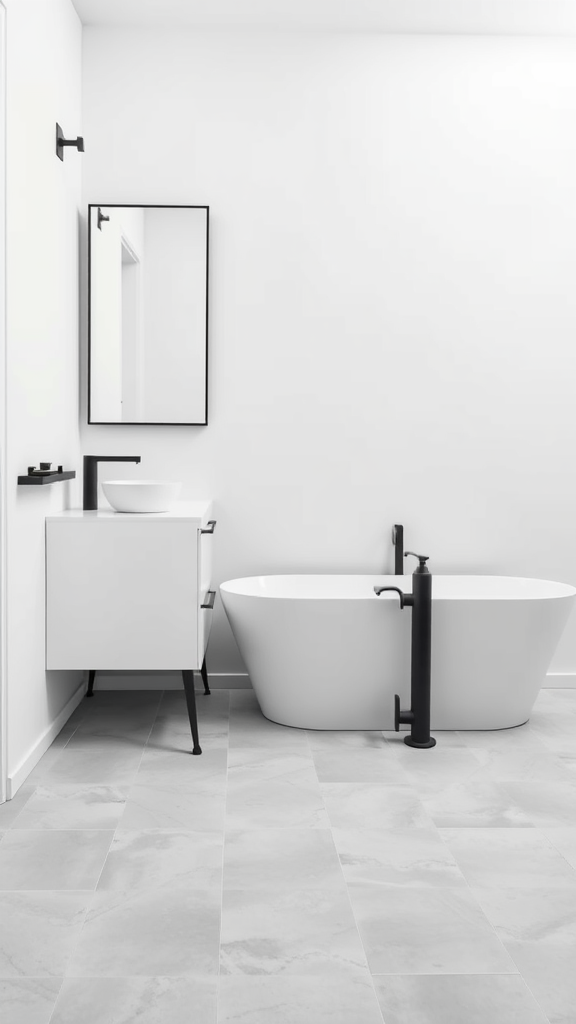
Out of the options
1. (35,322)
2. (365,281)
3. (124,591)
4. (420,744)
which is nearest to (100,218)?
(35,322)

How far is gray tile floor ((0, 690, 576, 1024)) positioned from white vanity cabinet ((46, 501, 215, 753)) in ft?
1.16

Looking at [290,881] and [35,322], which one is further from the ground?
[35,322]

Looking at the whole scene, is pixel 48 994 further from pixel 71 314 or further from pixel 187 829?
pixel 71 314

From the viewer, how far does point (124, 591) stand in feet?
9.20

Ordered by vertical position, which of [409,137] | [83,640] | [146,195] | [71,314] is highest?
[409,137]

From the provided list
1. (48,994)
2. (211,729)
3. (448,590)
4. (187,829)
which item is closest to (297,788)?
(187,829)

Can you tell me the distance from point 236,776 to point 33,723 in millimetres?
693

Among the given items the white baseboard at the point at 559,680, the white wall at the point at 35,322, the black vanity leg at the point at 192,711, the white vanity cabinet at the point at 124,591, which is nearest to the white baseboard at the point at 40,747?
the white wall at the point at 35,322

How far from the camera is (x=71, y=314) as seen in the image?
3.33 m

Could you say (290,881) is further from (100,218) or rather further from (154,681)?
(100,218)

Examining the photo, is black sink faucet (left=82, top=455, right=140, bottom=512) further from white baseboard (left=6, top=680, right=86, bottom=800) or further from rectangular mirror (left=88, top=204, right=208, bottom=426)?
white baseboard (left=6, top=680, right=86, bottom=800)

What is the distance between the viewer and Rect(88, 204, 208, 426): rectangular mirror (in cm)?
345

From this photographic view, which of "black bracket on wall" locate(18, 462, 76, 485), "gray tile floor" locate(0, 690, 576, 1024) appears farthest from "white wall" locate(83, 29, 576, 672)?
"gray tile floor" locate(0, 690, 576, 1024)

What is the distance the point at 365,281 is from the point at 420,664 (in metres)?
1.69
